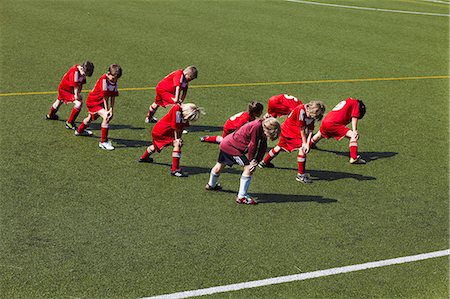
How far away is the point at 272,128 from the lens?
11.8 metres

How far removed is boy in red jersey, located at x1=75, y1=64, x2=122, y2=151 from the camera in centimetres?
1455

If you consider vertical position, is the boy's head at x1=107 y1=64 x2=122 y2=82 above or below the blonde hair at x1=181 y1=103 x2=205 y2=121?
above

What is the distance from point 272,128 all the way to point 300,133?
219cm

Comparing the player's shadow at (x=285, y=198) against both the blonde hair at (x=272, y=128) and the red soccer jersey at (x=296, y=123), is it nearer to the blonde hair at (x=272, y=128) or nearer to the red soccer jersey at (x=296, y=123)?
the blonde hair at (x=272, y=128)

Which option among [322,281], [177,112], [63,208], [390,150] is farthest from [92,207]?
[390,150]

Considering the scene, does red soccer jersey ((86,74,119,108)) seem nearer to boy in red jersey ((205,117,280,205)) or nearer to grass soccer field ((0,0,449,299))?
grass soccer field ((0,0,449,299))

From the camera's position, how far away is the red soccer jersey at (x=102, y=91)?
14664 millimetres

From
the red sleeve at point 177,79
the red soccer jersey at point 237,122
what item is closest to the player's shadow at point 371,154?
the red soccer jersey at point 237,122

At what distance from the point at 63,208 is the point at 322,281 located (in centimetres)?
457

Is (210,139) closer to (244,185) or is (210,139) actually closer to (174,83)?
(174,83)

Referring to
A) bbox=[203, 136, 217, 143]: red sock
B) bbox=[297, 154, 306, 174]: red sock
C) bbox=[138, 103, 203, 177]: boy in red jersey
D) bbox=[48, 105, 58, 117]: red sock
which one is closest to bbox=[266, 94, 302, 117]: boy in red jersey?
bbox=[203, 136, 217, 143]: red sock

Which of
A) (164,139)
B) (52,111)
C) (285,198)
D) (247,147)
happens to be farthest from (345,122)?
(52,111)

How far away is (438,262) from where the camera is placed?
35.8 ft

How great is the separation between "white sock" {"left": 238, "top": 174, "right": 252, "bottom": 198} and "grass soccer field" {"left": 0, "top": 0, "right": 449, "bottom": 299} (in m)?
0.27
